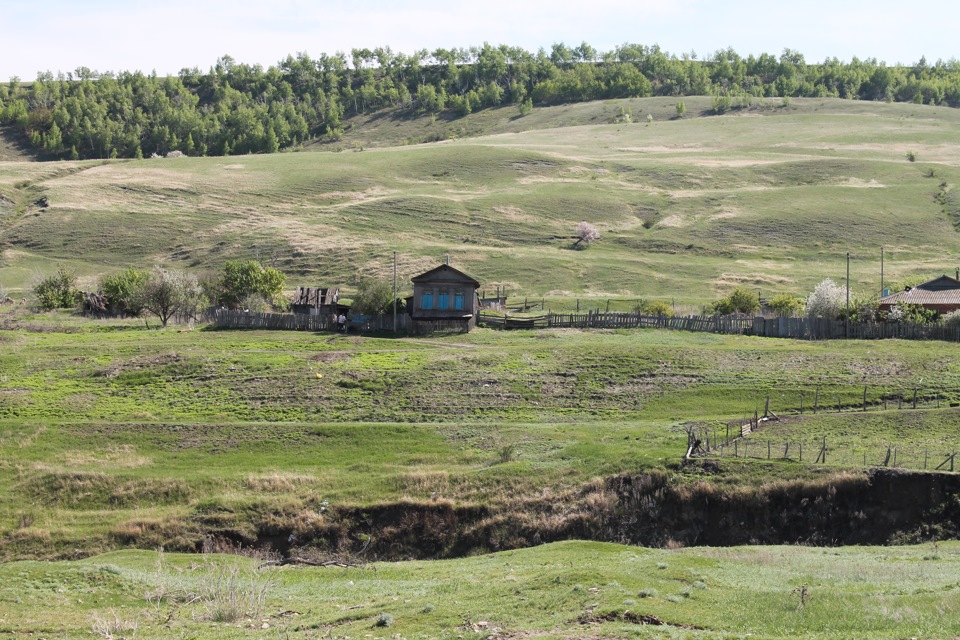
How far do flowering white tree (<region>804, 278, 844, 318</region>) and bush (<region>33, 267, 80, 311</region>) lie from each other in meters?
62.3

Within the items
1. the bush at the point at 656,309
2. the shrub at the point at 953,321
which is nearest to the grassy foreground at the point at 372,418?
the shrub at the point at 953,321

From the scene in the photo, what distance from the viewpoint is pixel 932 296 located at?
83.1 m

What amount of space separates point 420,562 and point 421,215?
10243cm

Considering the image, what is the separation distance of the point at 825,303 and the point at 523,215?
199ft

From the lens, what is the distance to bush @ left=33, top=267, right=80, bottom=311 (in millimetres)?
94562

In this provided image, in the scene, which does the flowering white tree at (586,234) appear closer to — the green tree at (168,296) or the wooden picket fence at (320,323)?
the wooden picket fence at (320,323)

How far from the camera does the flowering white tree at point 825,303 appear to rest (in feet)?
265

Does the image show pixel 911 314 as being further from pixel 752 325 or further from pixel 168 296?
pixel 168 296

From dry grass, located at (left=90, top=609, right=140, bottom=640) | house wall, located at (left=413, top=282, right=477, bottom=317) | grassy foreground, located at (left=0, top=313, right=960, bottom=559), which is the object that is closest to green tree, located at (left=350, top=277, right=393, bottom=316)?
house wall, located at (left=413, top=282, right=477, bottom=317)

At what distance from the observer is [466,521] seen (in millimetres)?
41500

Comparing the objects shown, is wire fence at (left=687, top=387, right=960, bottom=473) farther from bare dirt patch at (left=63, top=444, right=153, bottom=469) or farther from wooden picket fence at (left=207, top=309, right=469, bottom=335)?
wooden picket fence at (left=207, top=309, right=469, bottom=335)

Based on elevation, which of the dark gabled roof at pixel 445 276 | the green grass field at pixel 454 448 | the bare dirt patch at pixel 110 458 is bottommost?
the bare dirt patch at pixel 110 458

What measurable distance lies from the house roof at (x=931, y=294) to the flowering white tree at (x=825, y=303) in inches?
143

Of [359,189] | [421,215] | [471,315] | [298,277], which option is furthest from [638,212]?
[471,315]
